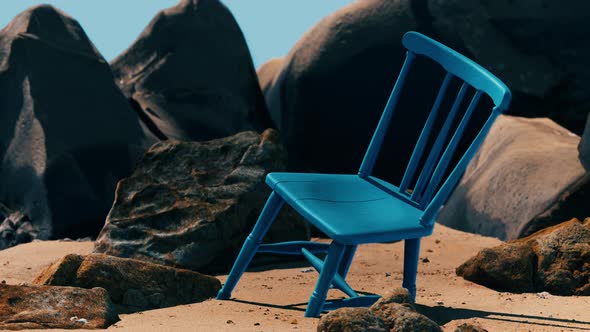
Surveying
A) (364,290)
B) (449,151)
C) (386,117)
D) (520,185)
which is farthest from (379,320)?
(520,185)

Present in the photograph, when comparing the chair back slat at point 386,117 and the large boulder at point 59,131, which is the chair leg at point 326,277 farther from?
the large boulder at point 59,131

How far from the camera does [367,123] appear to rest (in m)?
10.6

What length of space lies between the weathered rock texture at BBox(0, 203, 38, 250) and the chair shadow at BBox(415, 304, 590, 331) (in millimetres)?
4493

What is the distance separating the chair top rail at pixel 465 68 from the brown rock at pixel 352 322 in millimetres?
1275

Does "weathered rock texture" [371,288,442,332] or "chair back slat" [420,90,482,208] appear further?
"chair back slat" [420,90,482,208]

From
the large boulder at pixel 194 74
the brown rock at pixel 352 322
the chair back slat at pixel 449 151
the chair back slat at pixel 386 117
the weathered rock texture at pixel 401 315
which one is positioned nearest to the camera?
the brown rock at pixel 352 322

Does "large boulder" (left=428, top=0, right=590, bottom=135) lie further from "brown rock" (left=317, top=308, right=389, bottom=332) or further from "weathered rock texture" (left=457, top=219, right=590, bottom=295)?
"brown rock" (left=317, top=308, right=389, bottom=332)

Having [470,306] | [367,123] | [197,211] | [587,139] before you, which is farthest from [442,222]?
[470,306]

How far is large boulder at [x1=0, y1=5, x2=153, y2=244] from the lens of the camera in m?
8.09

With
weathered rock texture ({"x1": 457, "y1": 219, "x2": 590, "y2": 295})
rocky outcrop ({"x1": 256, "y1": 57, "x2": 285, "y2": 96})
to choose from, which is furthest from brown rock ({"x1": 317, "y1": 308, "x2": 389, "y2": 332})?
rocky outcrop ({"x1": 256, "y1": 57, "x2": 285, "y2": 96})

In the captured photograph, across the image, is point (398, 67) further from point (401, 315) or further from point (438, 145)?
point (401, 315)

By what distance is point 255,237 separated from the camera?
4.74 meters

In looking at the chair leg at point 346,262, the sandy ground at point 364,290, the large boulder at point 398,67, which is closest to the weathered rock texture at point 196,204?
the sandy ground at point 364,290

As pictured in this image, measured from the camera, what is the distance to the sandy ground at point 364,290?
161 inches
